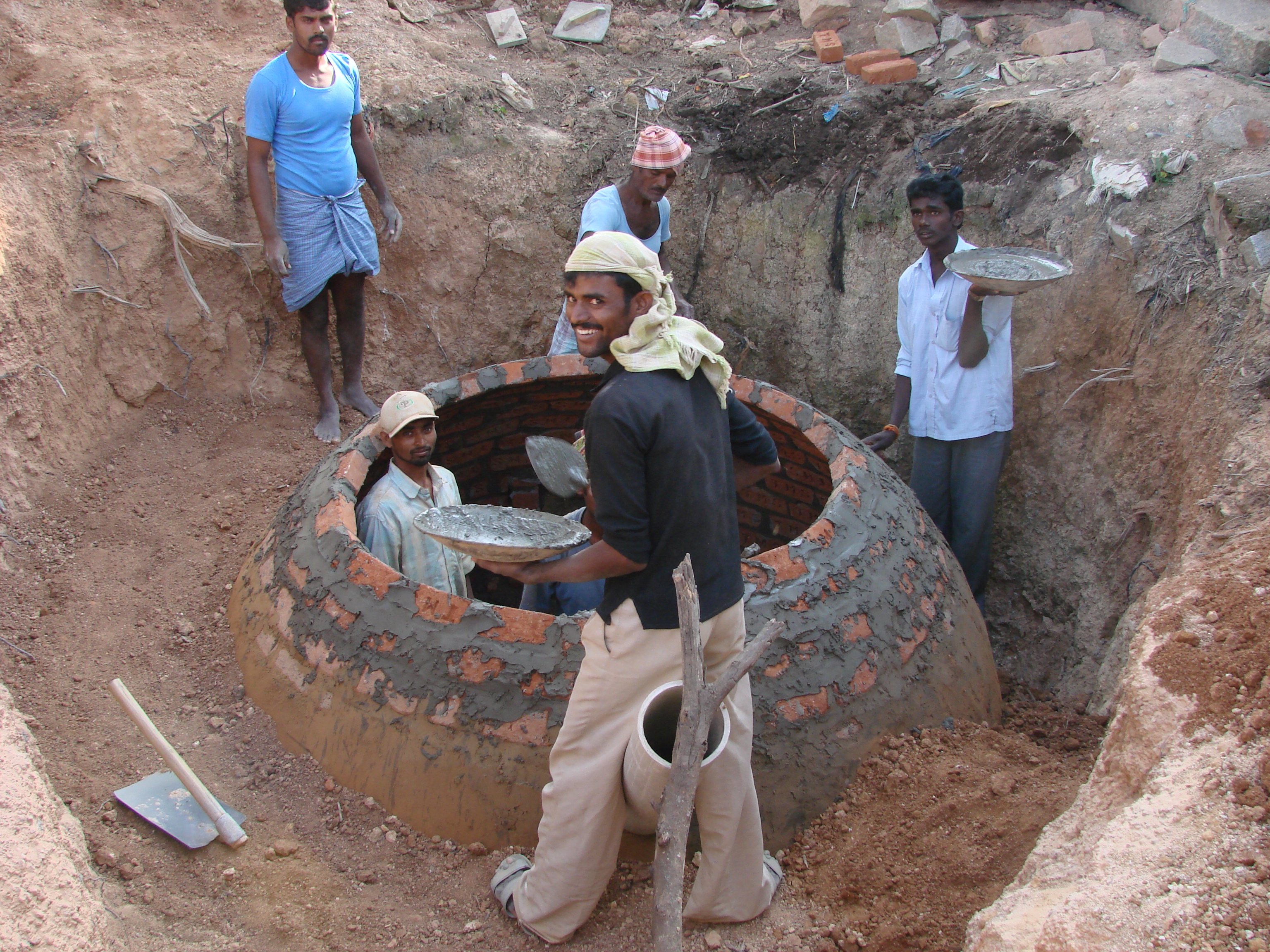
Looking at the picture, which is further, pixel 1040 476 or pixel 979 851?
pixel 1040 476

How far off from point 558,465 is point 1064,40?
3803 millimetres

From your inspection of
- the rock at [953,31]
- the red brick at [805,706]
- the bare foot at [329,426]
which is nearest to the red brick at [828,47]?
the rock at [953,31]

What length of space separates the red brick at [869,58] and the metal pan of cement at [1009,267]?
1.99 metres

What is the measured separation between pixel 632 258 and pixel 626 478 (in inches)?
17.1

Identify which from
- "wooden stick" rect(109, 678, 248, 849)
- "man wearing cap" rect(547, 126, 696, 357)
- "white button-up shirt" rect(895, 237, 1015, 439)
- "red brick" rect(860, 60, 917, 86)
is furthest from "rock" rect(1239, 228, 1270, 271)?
"wooden stick" rect(109, 678, 248, 849)

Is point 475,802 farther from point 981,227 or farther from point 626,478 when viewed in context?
point 981,227

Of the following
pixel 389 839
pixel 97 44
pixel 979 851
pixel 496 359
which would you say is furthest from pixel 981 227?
pixel 97 44

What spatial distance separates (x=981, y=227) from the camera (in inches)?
169

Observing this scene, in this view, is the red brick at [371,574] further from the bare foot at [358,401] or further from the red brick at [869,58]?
the red brick at [869,58]

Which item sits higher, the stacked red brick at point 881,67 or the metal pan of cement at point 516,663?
the stacked red brick at point 881,67

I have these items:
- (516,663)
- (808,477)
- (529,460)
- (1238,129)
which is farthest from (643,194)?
(1238,129)

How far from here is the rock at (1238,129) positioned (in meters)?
3.76

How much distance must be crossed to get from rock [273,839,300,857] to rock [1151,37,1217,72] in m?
4.72

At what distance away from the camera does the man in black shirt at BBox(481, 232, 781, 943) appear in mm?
1827
